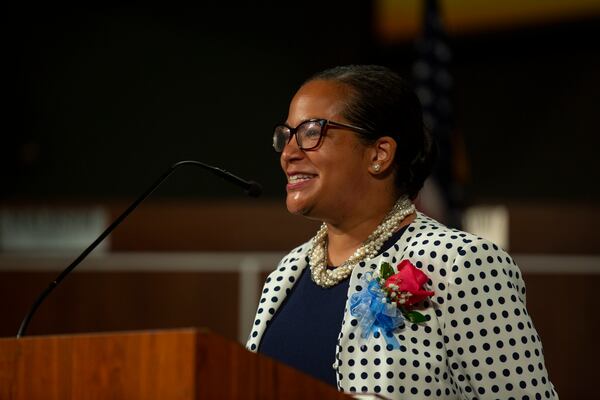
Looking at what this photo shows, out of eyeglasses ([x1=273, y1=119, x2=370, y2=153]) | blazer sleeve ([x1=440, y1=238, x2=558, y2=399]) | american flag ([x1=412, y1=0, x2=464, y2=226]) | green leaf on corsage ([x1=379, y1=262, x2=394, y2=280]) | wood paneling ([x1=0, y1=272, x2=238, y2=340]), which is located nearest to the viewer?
blazer sleeve ([x1=440, y1=238, x2=558, y2=399])

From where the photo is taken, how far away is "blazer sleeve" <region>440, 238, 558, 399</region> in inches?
68.8

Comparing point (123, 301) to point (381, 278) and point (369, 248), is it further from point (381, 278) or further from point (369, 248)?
point (381, 278)

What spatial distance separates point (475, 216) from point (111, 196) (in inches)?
77.7

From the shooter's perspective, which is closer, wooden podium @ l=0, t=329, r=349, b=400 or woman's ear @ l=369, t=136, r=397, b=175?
wooden podium @ l=0, t=329, r=349, b=400

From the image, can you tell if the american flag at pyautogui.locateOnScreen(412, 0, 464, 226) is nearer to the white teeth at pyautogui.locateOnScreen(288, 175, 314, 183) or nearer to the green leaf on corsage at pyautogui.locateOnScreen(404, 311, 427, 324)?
the white teeth at pyautogui.locateOnScreen(288, 175, 314, 183)

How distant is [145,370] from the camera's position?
4.47 feet

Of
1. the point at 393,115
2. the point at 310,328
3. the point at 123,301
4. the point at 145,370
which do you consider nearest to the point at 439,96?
the point at 123,301

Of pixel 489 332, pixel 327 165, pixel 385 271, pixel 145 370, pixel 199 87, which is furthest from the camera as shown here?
pixel 199 87

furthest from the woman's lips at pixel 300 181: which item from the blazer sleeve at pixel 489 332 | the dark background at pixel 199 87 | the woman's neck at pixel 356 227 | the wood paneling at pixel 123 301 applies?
the dark background at pixel 199 87

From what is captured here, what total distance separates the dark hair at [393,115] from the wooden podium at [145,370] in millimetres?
716

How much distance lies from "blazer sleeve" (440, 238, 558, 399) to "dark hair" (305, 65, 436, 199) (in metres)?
0.28

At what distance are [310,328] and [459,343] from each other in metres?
0.31

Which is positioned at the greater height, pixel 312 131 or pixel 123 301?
pixel 312 131

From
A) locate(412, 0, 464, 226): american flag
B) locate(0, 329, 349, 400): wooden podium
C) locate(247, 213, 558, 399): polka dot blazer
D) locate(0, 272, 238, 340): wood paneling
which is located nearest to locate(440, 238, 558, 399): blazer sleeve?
locate(247, 213, 558, 399): polka dot blazer
